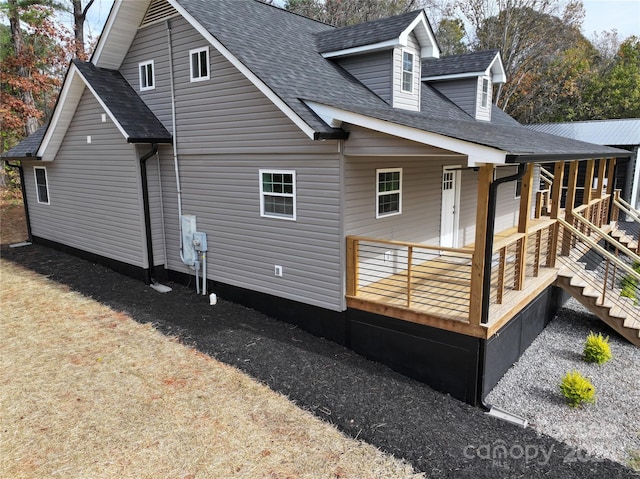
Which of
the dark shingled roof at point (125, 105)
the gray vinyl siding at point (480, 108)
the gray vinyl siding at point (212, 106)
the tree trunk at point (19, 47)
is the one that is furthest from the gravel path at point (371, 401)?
the tree trunk at point (19, 47)

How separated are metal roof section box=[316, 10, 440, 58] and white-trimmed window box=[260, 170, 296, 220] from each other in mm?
3605

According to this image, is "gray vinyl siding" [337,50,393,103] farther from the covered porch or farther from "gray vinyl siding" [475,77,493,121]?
"gray vinyl siding" [475,77,493,121]

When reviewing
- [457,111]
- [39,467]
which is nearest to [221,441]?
[39,467]

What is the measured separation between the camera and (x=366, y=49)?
9461 mm

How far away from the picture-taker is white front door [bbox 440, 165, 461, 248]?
10594mm

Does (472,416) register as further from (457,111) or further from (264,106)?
(457,111)

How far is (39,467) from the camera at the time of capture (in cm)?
478

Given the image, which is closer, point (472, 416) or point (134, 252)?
point (472, 416)

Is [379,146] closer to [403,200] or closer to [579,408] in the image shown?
[403,200]

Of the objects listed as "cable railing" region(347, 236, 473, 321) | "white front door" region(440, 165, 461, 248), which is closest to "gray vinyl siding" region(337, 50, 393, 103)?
"white front door" region(440, 165, 461, 248)

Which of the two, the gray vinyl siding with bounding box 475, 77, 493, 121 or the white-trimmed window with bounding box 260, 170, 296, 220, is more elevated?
the gray vinyl siding with bounding box 475, 77, 493, 121

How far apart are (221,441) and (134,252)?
21.8ft

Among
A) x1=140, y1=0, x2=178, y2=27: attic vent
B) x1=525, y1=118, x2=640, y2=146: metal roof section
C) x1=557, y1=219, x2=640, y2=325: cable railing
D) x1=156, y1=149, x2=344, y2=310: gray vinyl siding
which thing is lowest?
x1=557, y1=219, x2=640, y2=325: cable railing

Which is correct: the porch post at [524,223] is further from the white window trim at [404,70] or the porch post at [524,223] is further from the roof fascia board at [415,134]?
the white window trim at [404,70]
